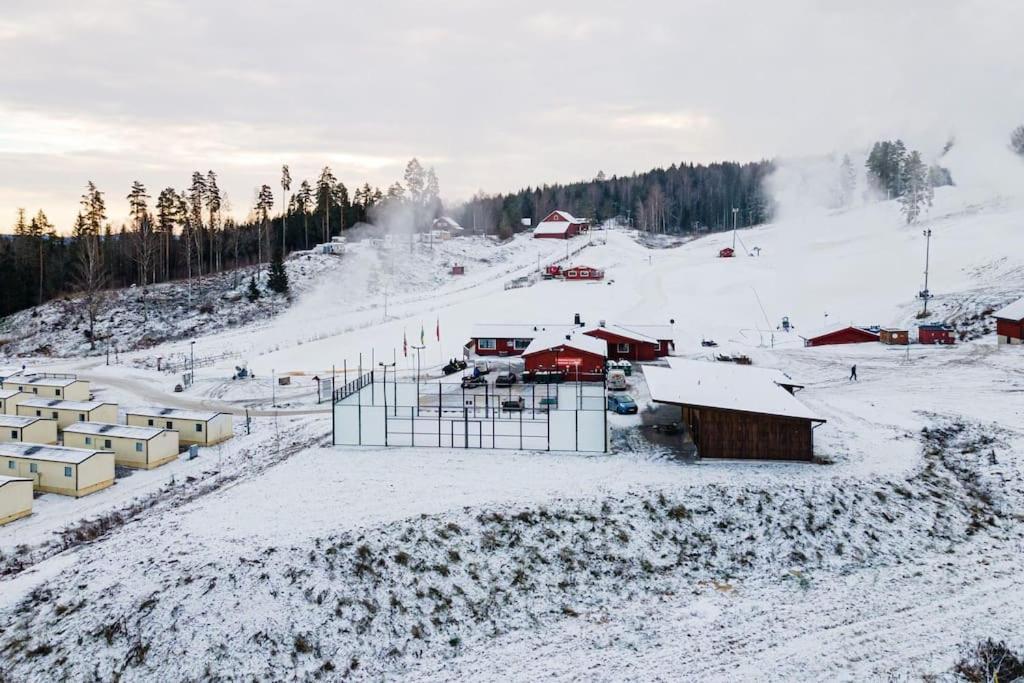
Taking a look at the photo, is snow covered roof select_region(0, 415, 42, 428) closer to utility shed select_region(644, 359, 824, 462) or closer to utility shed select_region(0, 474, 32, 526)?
utility shed select_region(0, 474, 32, 526)

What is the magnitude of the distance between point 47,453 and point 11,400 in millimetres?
18169

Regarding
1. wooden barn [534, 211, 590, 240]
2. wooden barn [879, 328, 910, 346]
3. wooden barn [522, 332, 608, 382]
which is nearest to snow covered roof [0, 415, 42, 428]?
wooden barn [522, 332, 608, 382]

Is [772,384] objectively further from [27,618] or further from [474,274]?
[474,274]

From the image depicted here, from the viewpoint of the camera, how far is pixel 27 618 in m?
20.3

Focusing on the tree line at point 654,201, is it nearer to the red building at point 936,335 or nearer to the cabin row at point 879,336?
the cabin row at point 879,336

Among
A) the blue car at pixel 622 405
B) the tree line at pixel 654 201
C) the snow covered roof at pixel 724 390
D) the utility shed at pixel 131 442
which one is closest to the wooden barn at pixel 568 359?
the blue car at pixel 622 405

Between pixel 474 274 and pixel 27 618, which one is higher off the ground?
pixel 474 274

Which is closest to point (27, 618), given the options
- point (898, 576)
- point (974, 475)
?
point (898, 576)

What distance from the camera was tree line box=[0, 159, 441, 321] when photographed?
89938mm

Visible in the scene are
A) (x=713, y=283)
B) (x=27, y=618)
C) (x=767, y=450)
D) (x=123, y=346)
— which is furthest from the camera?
(x=713, y=283)

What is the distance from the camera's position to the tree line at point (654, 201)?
513 feet

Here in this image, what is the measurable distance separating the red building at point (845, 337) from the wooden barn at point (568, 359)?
24.8 meters

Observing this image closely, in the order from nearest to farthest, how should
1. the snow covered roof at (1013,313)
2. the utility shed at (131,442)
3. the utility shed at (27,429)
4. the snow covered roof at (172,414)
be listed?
the utility shed at (131,442)
the utility shed at (27,429)
the snow covered roof at (172,414)
the snow covered roof at (1013,313)

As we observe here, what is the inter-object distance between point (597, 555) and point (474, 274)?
85822mm
